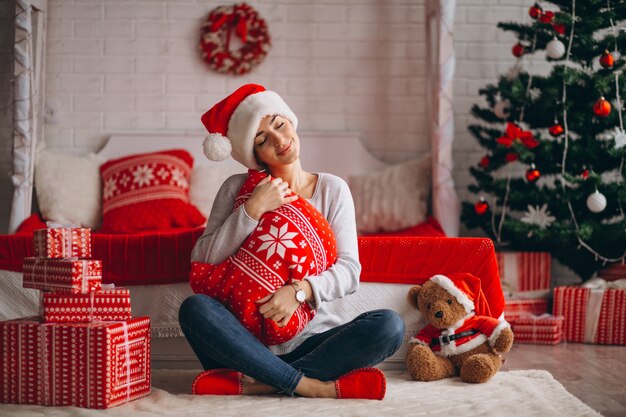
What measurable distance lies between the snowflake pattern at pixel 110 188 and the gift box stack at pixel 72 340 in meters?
1.67

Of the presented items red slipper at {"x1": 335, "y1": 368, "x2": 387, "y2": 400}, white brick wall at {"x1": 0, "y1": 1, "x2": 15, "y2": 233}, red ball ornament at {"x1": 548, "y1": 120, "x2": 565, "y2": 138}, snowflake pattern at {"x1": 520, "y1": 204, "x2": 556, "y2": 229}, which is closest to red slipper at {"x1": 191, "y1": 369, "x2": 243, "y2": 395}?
red slipper at {"x1": 335, "y1": 368, "x2": 387, "y2": 400}

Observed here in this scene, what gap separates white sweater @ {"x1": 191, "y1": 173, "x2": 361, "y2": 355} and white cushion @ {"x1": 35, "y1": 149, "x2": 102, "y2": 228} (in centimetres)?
174

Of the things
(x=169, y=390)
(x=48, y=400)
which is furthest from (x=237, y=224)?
(x=48, y=400)

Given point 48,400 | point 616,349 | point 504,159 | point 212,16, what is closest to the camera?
point 48,400

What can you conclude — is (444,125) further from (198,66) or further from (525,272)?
(198,66)

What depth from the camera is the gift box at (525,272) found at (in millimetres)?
3715

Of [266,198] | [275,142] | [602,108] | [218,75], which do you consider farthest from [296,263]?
[218,75]

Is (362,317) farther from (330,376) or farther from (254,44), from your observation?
(254,44)

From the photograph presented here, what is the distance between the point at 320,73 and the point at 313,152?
1.55 ft

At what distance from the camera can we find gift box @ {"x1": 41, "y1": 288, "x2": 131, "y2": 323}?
7.05ft

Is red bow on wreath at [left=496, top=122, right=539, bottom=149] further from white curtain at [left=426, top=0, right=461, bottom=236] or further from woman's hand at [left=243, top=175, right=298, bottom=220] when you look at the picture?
woman's hand at [left=243, top=175, right=298, bottom=220]

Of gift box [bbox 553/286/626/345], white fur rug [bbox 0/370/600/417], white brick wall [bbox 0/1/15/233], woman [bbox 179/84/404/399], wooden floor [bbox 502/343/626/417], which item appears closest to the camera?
white fur rug [bbox 0/370/600/417]

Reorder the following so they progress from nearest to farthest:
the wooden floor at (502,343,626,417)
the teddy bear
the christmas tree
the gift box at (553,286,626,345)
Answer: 1. the wooden floor at (502,343,626,417)
2. the teddy bear
3. the gift box at (553,286,626,345)
4. the christmas tree

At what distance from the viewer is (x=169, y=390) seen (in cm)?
233
